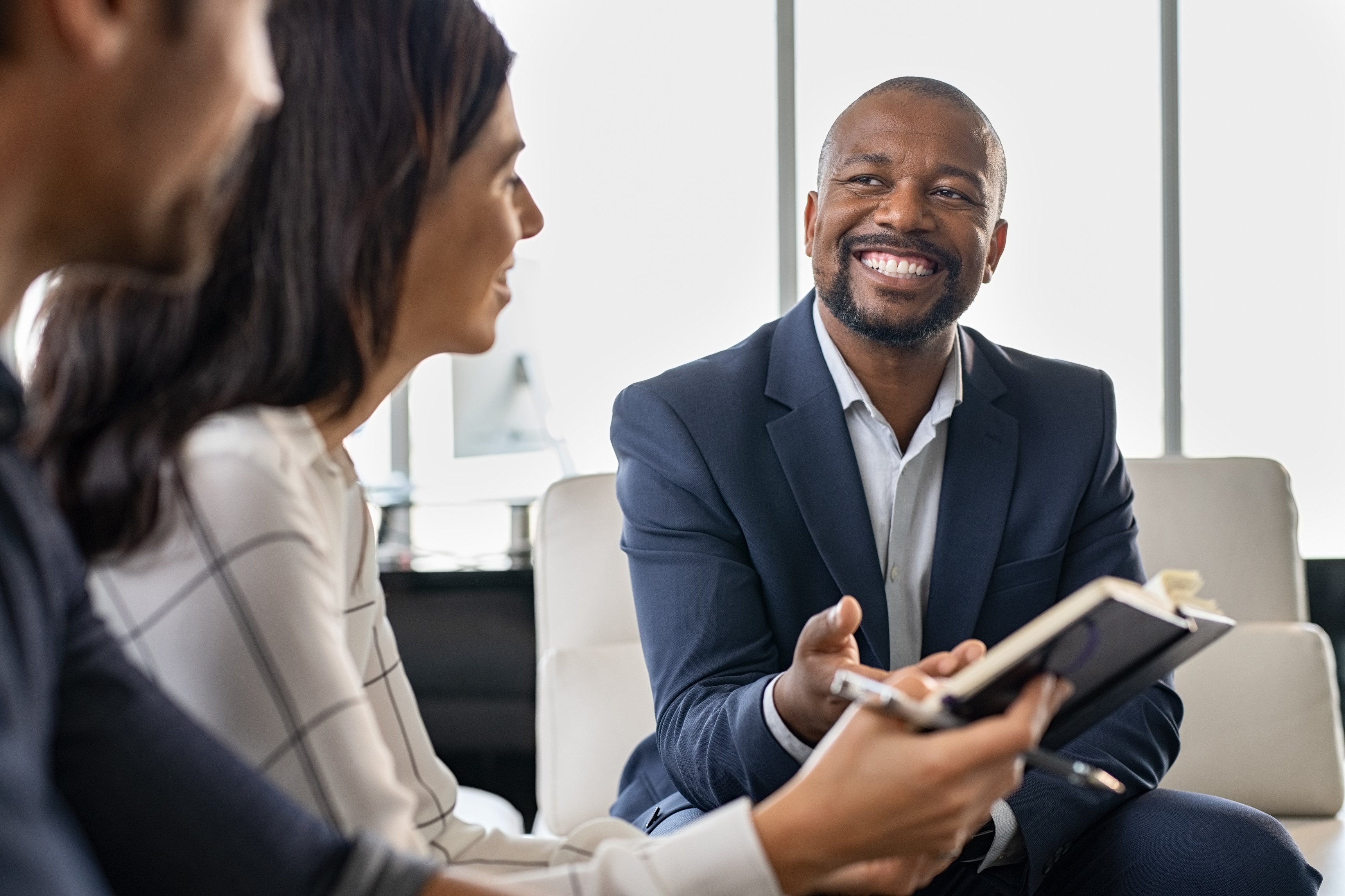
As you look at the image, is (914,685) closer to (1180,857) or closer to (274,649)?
(274,649)

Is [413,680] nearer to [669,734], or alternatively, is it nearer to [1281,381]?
[669,734]

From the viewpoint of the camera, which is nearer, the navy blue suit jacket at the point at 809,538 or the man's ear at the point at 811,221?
the navy blue suit jacket at the point at 809,538

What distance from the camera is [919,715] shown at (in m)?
0.85

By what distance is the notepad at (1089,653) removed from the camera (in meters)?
0.85

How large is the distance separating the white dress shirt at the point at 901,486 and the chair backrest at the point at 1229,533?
63cm

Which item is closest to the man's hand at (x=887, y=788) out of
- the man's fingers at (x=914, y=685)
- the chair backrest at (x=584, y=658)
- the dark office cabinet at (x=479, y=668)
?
the man's fingers at (x=914, y=685)

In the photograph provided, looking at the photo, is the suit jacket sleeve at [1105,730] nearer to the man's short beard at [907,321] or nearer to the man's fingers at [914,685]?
the man's short beard at [907,321]

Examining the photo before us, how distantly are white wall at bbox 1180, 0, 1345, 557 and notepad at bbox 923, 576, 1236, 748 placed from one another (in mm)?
2964

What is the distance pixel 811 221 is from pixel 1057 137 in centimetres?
218

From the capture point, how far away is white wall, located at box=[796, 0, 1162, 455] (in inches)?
153

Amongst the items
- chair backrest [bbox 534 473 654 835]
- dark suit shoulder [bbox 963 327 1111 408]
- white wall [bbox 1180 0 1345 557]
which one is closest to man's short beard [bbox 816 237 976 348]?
dark suit shoulder [bbox 963 327 1111 408]

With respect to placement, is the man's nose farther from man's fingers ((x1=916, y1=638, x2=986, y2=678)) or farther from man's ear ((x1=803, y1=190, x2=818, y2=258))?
man's fingers ((x1=916, y1=638, x2=986, y2=678))

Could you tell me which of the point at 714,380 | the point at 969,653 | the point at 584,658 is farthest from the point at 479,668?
the point at 969,653

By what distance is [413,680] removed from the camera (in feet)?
9.89
